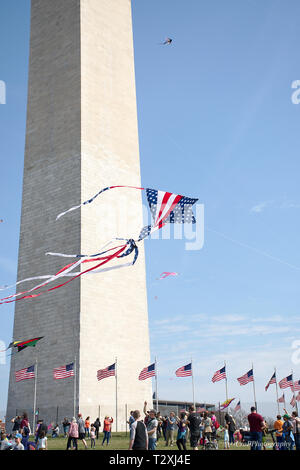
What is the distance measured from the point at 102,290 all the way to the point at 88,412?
25.3 feet

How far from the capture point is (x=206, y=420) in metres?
22.3

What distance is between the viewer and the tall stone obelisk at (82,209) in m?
34.7

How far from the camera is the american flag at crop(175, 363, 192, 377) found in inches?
1268

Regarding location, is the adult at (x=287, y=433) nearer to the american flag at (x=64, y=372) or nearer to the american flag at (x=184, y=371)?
the american flag at (x=184, y=371)

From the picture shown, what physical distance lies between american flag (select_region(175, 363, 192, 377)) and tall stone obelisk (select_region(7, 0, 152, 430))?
5172 mm

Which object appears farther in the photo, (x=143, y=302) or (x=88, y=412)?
(x=143, y=302)

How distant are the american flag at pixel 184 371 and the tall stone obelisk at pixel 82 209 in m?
5.17

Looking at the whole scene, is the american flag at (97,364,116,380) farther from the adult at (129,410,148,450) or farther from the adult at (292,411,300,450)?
the adult at (129,410,148,450)

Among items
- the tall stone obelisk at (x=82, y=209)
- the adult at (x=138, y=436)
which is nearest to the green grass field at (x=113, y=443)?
the tall stone obelisk at (x=82, y=209)

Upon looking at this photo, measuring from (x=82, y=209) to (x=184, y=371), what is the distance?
1245cm

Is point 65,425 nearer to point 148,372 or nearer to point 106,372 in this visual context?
point 106,372
